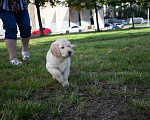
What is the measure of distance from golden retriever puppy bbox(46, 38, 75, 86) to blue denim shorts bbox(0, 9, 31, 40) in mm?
1587

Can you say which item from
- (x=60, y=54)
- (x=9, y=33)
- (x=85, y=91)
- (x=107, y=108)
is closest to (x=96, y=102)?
(x=107, y=108)

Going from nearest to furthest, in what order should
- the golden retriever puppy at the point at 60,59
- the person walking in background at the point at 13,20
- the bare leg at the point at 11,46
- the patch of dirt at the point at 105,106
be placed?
the patch of dirt at the point at 105,106 < the golden retriever puppy at the point at 60,59 < the person walking in background at the point at 13,20 < the bare leg at the point at 11,46

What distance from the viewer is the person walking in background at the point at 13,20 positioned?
150 inches

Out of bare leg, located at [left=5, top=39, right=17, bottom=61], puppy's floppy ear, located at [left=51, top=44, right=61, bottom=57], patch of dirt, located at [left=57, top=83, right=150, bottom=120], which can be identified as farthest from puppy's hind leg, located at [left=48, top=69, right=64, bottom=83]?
bare leg, located at [left=5, top=39, right=17, bottom=61]

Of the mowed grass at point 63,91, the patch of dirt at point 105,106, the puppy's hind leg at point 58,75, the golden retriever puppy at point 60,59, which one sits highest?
the golden retriever puppy at point 60,59

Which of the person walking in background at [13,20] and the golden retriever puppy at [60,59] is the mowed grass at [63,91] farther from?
the person walking in background at [13,20]

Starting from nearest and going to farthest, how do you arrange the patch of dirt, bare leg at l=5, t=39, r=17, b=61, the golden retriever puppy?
the patch of dirt → the golden retriever puppy → bare leg at l=5, t=39, r=17, b=61

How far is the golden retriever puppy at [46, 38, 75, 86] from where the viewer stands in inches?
101

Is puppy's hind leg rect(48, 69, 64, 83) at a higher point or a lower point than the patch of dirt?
higher

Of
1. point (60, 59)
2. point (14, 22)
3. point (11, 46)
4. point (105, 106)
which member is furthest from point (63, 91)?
point (14, 22)

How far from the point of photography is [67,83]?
2.62 metres

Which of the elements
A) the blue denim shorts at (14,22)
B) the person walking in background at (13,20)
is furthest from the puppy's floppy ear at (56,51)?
the blue denim shorts at (14,22)

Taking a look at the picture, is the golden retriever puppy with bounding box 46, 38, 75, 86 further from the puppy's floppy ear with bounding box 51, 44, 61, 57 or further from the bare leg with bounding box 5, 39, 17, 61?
the bare leg with bounding box 5, 39, 17, 61

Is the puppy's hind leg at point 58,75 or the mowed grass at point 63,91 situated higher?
the puppy's hind leg at point 58,75
